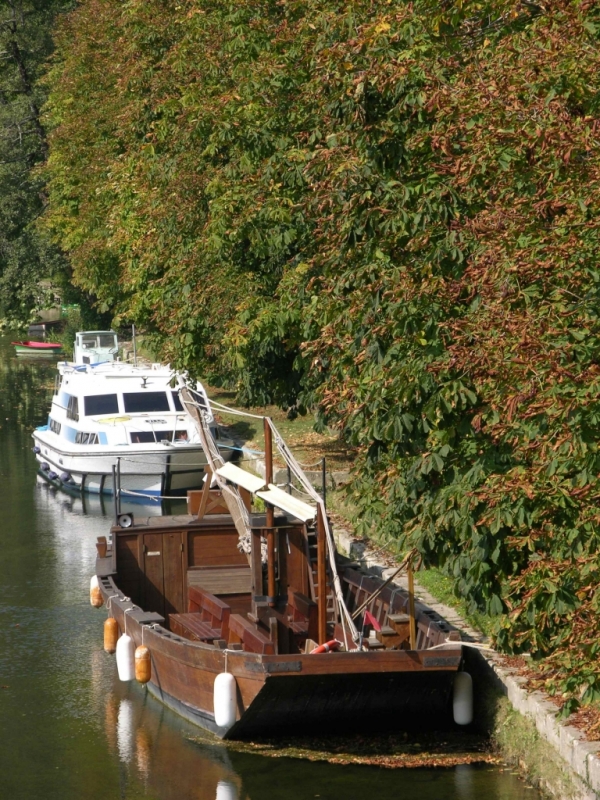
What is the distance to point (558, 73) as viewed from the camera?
421 inches

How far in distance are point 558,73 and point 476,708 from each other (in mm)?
6751

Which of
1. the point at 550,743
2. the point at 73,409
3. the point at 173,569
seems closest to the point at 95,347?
the point at 73,409

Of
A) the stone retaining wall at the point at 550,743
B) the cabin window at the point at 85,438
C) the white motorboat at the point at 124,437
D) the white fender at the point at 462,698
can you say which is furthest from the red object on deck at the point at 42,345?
the white fender at the point at 462,698

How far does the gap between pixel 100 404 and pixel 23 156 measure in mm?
35489

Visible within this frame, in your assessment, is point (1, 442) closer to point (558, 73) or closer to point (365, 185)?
point (365, 185)

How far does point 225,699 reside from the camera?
1268 cm

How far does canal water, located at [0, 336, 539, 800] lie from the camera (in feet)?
40.1

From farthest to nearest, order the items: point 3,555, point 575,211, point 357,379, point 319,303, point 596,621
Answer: point 3,555 < point 319,303 < point 357,379 < point 575,211 < point 596,621

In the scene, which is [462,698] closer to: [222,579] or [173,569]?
[222,579]

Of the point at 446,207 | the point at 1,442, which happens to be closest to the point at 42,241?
the point at 1,442

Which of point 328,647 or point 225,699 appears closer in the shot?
point 225,699

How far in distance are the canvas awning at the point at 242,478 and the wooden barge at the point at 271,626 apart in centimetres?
3

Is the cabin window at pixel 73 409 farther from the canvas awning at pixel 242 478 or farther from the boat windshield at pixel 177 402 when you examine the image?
the canvas awning at pixel 242 478

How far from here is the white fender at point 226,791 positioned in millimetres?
12156
